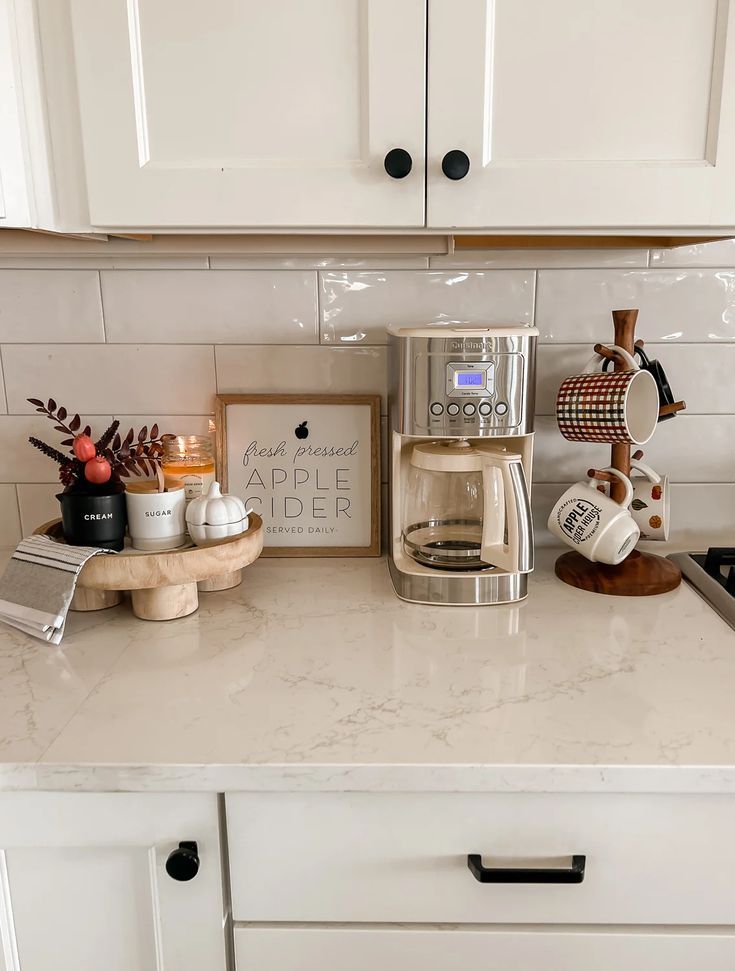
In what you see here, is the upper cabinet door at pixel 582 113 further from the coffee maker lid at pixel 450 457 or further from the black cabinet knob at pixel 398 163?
the coffee maker lid at pixel 450 457

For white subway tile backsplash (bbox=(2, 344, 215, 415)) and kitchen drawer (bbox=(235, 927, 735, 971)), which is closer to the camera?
kitchen drawer (bbox=(235, 927, 735, 971))

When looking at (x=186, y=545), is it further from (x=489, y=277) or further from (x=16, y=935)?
(x=489, y=277)

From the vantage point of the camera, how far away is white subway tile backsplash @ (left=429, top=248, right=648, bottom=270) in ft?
4.09

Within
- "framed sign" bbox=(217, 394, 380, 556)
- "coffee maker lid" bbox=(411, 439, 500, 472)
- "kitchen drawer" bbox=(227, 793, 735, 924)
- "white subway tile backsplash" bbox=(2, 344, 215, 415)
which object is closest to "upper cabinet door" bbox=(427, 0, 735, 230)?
"coffee maker lid" bbox=(411, 439, 500, 472)

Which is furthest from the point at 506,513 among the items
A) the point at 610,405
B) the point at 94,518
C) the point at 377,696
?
the point at 94,518

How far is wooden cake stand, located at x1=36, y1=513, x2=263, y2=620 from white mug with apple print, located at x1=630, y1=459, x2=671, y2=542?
60 cm

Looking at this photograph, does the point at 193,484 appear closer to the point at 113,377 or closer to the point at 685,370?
the point at 113,377

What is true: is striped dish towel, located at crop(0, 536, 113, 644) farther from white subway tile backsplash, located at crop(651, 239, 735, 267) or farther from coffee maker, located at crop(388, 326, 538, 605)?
white subway tile backsplash, located at crop(651, 239, 735, 267)

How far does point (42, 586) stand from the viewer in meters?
1.01

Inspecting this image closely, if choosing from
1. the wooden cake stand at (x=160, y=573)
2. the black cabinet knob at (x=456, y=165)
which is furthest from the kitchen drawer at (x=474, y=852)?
the black cabinet knob at (x=456, y=165)

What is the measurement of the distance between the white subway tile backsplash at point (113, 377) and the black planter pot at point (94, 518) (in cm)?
29

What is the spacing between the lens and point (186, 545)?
43.1 inches

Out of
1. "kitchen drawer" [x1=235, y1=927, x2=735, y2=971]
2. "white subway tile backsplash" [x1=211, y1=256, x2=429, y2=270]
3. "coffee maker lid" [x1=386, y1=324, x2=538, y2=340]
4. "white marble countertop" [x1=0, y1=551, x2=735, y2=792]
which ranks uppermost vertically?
"white subway tile backsplash" [x1=211, y1=256, x2=429, y2=270]

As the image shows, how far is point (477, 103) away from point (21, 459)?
93 cm
